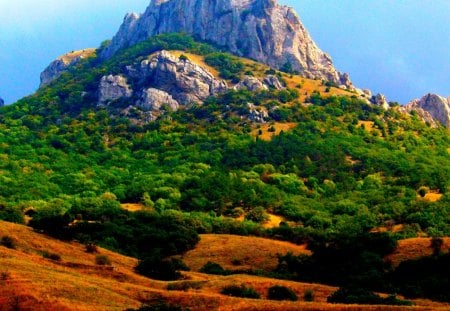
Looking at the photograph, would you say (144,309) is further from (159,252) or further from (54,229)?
(159,252)

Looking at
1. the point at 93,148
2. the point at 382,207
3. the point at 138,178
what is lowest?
the point at 382,207

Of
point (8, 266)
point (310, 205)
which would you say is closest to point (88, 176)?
point (310, 205)

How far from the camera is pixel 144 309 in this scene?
42.7m

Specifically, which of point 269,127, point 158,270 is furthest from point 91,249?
point 269,127

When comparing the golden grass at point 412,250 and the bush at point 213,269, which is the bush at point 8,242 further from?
the golden grass at point 412,250

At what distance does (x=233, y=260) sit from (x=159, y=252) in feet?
34.7

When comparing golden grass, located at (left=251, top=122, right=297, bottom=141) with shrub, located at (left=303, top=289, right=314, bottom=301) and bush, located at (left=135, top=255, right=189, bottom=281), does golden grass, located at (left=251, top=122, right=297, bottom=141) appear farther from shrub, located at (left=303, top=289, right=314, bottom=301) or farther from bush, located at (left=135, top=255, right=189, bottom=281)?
shrub, located at (left=303, top=289, right=314, bottom=301)

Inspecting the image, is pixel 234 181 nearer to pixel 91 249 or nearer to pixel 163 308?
pixel 91 249

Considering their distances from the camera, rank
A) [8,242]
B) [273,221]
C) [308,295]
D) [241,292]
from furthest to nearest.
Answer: [273,221]
[8,242]
[308,295]
[241,292]

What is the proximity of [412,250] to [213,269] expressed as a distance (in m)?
24.4

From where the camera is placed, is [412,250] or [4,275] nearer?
[4,275]

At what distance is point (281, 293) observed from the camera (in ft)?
178

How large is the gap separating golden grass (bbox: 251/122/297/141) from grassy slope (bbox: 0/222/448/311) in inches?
4462

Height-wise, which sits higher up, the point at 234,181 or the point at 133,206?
the point at 234,181
